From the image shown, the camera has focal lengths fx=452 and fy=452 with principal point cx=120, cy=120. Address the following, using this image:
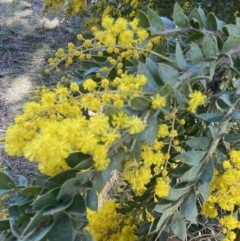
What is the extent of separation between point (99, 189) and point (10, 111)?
2331mm

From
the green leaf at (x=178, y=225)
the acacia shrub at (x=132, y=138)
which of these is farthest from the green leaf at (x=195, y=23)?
the green leaf at (x=178, y=225)

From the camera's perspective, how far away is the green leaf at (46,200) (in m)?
0.49

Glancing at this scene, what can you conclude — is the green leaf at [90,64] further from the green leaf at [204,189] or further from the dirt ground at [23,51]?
the dirt ground at [23,51]

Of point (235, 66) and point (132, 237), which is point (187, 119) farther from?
A: point (132, 237)

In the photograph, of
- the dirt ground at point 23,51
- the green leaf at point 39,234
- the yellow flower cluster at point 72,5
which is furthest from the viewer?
the dirt ground at point 23,51

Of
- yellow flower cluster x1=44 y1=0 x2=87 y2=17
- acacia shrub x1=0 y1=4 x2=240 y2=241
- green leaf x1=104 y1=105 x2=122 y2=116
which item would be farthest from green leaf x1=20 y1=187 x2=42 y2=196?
yellow flower cluster x1=44 y1=0 x2=87 y2=17

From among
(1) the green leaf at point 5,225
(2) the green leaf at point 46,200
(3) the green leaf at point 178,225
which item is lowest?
(3) the green leaf at point 178,225

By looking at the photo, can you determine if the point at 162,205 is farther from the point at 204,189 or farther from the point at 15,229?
the point at 15,229

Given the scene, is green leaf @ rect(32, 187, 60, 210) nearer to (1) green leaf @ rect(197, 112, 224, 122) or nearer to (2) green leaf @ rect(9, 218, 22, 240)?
(2) green leaf @ rect(9, 218, 22, 240)

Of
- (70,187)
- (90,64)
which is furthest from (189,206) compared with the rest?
(90,64)

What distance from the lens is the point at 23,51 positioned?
3607 millimetres

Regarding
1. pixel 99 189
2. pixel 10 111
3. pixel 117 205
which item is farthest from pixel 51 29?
pixel 99 189

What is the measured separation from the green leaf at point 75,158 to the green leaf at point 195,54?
0.25m

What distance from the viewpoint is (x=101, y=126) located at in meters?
0.52
